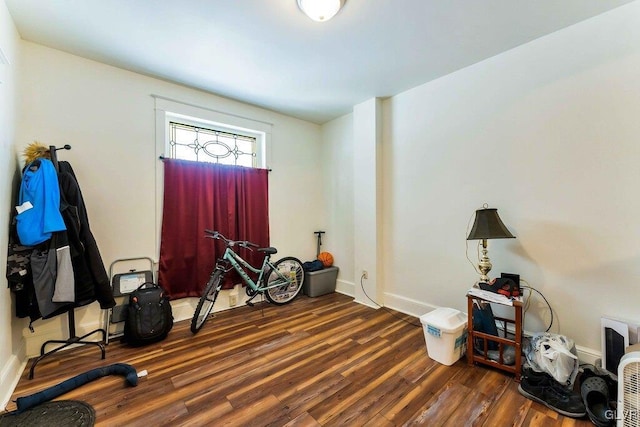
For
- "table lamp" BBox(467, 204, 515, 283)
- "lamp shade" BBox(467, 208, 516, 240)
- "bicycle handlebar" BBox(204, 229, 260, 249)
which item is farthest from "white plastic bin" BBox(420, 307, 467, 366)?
"bicycle handlebar" BBox(204, 229, 260, 249)

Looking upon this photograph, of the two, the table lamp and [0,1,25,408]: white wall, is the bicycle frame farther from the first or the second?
the table lamp

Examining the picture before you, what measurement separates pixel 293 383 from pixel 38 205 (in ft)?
7.44

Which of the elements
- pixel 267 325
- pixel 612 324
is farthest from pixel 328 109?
pixel 612 324

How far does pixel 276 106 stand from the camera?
11.9 feet

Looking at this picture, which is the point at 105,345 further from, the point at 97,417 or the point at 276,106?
the point at 276,106

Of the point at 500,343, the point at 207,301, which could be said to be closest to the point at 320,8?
the point at 500,343

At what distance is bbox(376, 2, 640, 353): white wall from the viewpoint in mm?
Result: 1907

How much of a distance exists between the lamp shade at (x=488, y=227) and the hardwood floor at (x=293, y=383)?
1050mm

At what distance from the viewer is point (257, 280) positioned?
3.39m

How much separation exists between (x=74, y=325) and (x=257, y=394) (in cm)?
185

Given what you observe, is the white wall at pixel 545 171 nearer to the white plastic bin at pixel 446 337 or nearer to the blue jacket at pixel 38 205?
the white plastic bin at pixel 446 337

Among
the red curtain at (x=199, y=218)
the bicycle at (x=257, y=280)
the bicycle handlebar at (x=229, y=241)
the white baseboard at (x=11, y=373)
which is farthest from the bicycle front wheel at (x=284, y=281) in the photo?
the white baseboard at (x=11, y=373)

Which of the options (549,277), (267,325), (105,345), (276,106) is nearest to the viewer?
(549,277)

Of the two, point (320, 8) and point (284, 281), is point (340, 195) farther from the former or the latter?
point (320, 8)
